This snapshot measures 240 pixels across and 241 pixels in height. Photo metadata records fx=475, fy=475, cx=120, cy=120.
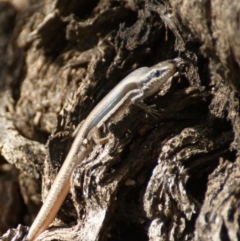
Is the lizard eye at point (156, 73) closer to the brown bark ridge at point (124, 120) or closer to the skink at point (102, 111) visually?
the skink at point (102, 111)

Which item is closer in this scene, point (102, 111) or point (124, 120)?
point (124, 120)

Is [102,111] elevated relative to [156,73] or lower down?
lower down

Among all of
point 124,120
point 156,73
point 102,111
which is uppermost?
point 156,73

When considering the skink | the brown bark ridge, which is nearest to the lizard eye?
the skink

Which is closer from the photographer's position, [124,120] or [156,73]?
[124,120]

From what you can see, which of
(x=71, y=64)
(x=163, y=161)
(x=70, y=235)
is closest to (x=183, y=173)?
(x=163, y=161)

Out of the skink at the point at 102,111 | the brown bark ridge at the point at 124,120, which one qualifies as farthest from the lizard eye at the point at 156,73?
the brown bark ridge at the point at 124,120
